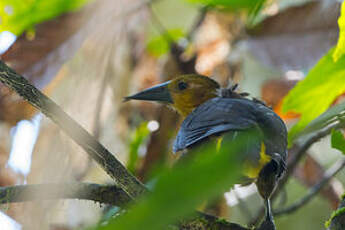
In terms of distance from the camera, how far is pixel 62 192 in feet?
4.67

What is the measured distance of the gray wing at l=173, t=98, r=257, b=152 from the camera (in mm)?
1812

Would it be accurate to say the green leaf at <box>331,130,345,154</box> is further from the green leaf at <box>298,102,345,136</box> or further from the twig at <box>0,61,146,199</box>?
the twig at <box>0,61,146,199</box>

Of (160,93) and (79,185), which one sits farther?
(160,93)

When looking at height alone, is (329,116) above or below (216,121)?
below

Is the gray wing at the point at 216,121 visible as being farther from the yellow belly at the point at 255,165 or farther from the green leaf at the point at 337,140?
the green leaf at the point at 337,140

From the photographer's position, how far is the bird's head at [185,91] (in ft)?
9.63

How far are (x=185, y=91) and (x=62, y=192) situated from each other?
5.28ft

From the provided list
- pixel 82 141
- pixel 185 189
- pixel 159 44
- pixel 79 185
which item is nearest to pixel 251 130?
pixel 79 185

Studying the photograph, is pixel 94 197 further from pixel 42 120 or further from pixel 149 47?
pixel 149 47

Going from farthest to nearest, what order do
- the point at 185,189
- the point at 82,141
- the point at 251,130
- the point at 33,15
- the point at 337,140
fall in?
the point at 33,15, the point at 251,130, the point at 337,140, the point at 82,141, the point at 185,189

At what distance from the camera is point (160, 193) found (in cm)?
50

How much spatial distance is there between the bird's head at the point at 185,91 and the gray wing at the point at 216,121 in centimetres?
71

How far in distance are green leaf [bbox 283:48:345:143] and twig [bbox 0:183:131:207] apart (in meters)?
0.70

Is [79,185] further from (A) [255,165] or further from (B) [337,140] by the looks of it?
(B) [337,140]
